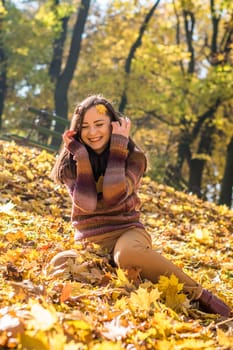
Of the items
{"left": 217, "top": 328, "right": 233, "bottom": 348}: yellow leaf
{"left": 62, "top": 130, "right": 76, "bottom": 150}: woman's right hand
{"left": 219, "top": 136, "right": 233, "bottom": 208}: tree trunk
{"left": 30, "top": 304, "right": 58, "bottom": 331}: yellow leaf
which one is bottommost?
{"left": 219, "top": 136, "right": 233, "bottom": 208}: tree trunk

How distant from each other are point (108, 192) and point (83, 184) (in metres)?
0.21

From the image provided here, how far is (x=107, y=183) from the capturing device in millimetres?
3324

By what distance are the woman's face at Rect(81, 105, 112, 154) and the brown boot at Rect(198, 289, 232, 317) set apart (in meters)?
1.28

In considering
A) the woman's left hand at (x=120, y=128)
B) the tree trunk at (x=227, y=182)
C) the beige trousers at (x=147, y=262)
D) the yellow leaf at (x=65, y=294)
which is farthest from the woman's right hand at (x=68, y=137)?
the tree trunk at (x=227, y=182)

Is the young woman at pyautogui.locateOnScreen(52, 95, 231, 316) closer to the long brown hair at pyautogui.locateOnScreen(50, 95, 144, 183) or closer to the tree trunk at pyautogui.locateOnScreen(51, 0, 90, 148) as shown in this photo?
the long brown hair at pyautogui.locateOnScreen(50, 95, 144, 183)

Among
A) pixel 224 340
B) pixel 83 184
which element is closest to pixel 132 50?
pixel 83 184

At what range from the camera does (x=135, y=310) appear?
7.15ft

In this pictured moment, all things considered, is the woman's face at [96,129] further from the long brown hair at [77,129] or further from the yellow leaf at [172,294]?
the yellow leaf at [172,294]

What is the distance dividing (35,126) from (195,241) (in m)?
7.36

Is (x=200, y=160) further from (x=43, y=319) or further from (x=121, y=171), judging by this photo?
(x=43, y=319)


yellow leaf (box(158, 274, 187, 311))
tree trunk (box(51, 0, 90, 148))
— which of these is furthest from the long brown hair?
tree trunk (box(51, 0, 90, 148))

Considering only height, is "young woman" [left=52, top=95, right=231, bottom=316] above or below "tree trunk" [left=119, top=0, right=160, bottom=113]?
below

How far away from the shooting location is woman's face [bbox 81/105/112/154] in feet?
11.8

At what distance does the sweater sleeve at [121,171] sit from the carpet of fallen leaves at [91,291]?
1.28ft
